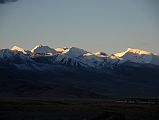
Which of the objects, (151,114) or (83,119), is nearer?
(83,119)

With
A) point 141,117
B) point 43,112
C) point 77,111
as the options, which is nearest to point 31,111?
point 43,112

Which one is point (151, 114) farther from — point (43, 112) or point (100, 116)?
point (43, 112)

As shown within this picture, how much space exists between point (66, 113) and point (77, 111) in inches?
168

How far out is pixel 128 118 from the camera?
8331cm

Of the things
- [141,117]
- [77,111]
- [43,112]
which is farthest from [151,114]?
[43,112]

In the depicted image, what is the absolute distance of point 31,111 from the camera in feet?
300

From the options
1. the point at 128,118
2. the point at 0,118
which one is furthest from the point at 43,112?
the point at 128,118

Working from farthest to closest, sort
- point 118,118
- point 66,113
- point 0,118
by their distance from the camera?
point 66,113 → point 0,118 → point 118,118

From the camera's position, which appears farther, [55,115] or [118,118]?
[55,115]

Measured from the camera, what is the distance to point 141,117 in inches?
3413

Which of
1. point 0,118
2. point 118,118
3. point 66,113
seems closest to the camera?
point 118,118

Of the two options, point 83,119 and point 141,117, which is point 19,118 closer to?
point 83,119

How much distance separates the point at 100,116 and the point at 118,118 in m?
4.20

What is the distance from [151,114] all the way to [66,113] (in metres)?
16.6
